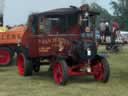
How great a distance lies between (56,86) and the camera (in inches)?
492

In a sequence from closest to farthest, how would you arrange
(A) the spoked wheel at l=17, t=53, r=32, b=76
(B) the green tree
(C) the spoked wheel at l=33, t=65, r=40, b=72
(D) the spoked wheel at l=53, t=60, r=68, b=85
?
(D) the spoked wheel at l=53, t=60, r=68, b=85, (A) the spoked wheel at l=17, t=53, r=32, b=76, (C) the spoked wheel at l=33, t=65, r=40, b=72, (B) the green tree

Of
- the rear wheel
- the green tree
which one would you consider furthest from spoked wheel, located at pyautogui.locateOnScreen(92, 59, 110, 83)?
the green tree

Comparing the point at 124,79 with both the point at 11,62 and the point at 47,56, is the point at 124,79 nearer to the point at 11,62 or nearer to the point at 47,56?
the point at 47,56

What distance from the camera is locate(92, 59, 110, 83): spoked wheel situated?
1295 centimetres

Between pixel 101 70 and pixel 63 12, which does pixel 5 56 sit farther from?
pixel 101 70

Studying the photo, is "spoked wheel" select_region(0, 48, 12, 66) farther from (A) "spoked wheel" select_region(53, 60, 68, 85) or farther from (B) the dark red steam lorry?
(A) "spoked wheel" select_region(53, 60, 68, 85)

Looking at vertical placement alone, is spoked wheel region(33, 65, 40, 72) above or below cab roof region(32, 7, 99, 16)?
below

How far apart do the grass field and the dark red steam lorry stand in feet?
1.12

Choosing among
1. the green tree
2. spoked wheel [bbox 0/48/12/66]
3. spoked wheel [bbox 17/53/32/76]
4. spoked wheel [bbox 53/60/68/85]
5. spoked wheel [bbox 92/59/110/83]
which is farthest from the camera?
the green tree

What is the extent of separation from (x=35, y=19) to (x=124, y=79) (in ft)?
→ 9.76

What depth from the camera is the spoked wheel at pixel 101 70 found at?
42.5 ft

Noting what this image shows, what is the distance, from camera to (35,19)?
1359cm

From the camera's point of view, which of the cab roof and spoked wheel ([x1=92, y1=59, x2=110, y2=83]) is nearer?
spoked wheel ([x1=92, y1=59, x2=110, y2=83])

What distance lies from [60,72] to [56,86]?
417 millimetres
